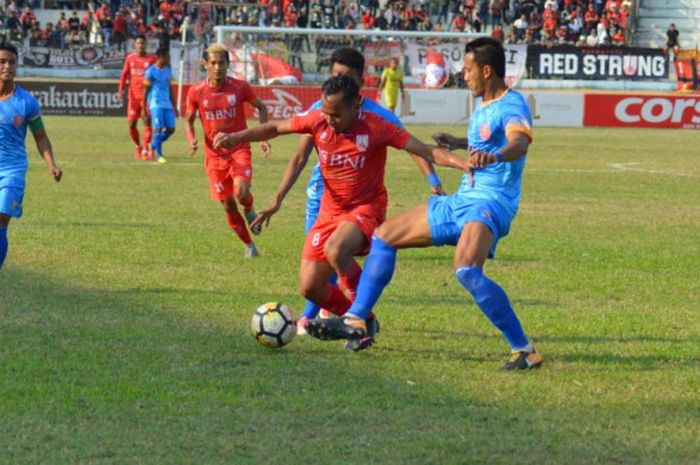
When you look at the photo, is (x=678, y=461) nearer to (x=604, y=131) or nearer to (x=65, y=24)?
(x=604, y=131)

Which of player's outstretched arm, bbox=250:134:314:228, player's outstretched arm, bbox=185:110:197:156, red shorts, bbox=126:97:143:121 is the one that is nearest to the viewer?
player's outstretched arm, bbox=250:134:314:228

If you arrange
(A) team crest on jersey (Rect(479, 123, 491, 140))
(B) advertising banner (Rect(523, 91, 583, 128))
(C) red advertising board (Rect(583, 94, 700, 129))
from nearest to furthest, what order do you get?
(A) team crest on jersey (Rect(479, 123, 491, 140)) → (C) red advertising board (Rect(583, 94, 700, 129)) → (B) advertising banner (Rect(523, 91, 583, 128))

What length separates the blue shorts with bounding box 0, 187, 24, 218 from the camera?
416 inches

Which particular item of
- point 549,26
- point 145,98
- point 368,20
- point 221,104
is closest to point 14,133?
point 221,104

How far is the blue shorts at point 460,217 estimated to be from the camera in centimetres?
777

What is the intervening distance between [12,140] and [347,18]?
4055 centimetres

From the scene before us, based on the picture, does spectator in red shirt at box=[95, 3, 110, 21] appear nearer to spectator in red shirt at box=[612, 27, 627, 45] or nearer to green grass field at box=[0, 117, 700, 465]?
spectator in red shirt at box=[612, 27, 627, 45]

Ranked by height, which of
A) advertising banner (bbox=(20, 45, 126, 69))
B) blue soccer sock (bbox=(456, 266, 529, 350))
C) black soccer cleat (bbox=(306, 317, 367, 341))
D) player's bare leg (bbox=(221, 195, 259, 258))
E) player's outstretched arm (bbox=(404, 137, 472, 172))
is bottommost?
advertising banner (bbox=(20, 45, 126, 69))

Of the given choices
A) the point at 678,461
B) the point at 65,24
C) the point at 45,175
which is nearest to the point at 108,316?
the point at 678,461

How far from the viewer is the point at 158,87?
25734mm

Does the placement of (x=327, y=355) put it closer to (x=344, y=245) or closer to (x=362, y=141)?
(x=344, y=245)

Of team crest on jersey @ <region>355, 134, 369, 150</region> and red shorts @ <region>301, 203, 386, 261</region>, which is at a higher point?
team crest on jersey @ <region>355, 134, 369, 150</region>

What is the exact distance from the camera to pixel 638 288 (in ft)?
37.7

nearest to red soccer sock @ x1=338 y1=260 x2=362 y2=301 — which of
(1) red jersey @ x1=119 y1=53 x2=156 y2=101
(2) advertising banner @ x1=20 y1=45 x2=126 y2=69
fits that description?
(1) red jersey @ x1=119 y1=53 x2=156 y2=101
